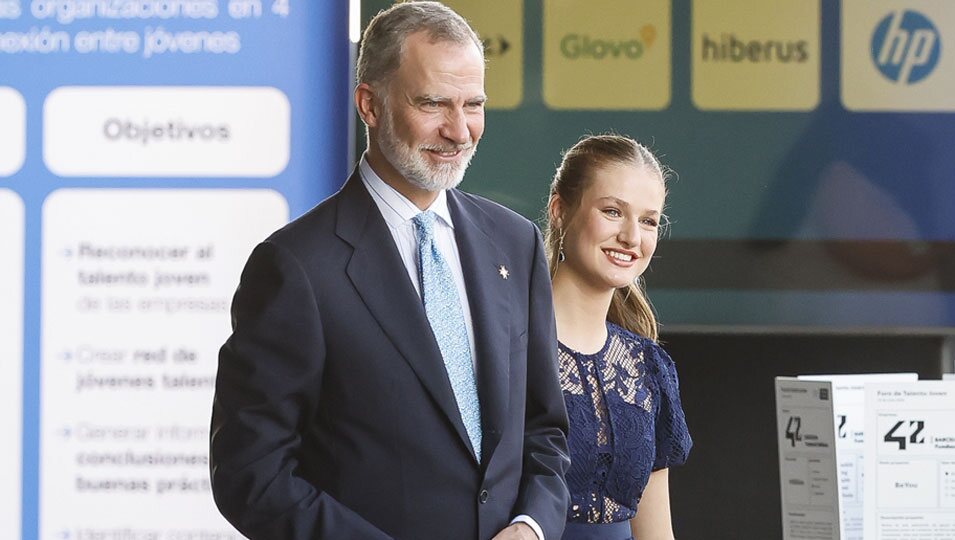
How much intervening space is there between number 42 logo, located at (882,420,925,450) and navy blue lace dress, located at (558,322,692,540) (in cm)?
50

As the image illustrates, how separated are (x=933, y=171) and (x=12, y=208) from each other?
5.89ft

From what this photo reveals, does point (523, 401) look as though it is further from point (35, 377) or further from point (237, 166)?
point (35, 377)

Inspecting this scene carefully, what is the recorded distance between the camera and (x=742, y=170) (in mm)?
2904

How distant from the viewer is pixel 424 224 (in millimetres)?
1544

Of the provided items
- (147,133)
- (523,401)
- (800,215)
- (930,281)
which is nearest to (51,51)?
(147,133)

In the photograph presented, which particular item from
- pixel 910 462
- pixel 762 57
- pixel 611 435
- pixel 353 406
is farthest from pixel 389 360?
pixel 762 57

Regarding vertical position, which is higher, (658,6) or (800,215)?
(658,6)

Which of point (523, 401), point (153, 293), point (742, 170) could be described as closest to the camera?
point (523, 401)

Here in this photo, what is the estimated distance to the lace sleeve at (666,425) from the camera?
2078mm

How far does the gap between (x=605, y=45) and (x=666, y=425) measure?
1.06 meters

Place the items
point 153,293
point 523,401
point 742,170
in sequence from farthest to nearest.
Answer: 1. point 742,170
2. point 153,293
3. point 523,401

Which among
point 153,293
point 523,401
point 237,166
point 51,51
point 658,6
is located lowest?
point 523,401

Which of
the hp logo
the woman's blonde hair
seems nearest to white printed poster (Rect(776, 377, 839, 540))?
the woman's blonde hair

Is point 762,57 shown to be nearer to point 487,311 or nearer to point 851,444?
point 851,444
